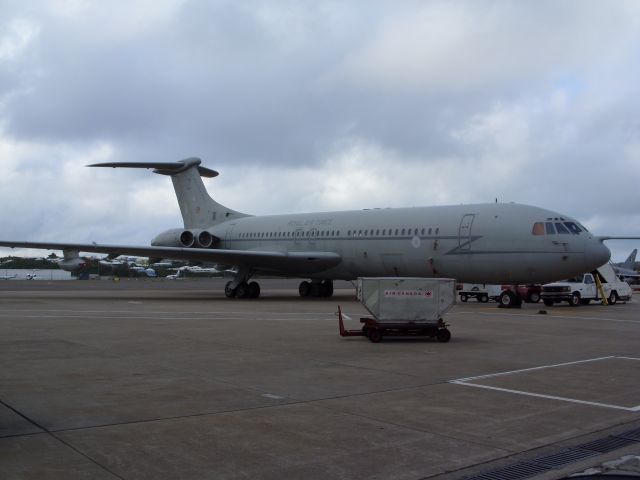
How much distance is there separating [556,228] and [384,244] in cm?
669

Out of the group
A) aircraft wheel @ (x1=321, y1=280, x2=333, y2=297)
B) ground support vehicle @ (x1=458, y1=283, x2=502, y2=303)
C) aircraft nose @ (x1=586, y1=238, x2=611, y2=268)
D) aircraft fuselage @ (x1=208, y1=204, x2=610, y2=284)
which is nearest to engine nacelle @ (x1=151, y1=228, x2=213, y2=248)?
aircraft fuselage @ (x1=208, y1=204, x2=610, y2=284)

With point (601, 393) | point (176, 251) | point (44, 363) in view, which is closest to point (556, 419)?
point (601, 393)

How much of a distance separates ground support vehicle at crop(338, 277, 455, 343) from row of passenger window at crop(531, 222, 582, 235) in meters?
9.80

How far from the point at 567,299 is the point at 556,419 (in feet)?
74.6

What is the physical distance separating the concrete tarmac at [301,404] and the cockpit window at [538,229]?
8.54 metres

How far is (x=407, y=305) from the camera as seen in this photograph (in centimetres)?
1284

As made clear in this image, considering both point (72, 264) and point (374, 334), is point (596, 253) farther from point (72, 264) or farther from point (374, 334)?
point (72, 264)

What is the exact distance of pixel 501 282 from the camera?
22453 mm

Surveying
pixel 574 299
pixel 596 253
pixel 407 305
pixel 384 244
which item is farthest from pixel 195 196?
pixel 407 305

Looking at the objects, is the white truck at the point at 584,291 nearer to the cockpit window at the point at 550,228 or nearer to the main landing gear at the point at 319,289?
the cockpit window at the point at 550,228

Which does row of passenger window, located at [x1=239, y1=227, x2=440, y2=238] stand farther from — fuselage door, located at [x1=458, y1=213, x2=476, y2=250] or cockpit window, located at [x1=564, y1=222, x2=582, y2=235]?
cockpit window, located at [x1=564, y1=222, x2=582, y2=235]

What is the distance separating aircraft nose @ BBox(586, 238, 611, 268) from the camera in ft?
68.9

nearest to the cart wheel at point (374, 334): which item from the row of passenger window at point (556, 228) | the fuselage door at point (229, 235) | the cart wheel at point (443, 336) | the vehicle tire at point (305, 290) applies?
the cart wheel at point (443, 336)

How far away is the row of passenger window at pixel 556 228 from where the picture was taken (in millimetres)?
21281
